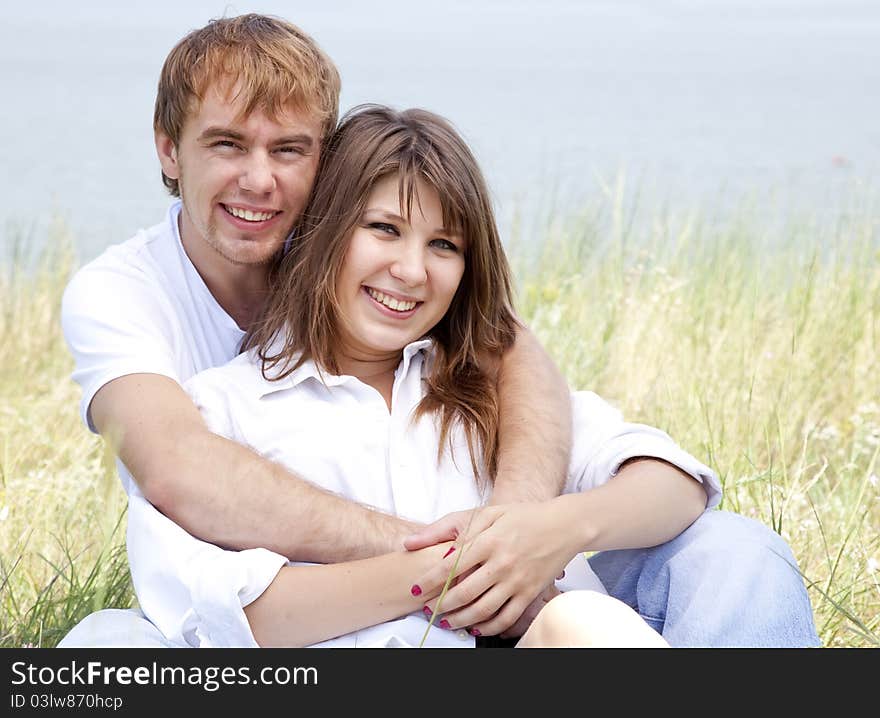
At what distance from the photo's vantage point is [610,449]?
2871 millimetres

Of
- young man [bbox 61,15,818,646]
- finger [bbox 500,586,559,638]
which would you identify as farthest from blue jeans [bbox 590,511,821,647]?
finger [bbox 500,586,559,638]

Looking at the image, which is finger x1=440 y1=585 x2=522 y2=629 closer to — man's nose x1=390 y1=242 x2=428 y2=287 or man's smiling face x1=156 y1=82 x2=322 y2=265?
man's nose x1=390 y1=242 x2=428 y2=287

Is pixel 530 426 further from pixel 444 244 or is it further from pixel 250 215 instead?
pixel 250 215

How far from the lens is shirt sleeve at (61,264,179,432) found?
2.81 metres

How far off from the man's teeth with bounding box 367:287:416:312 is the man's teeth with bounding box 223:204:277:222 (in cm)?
39

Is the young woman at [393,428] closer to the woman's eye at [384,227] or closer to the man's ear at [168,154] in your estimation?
the woman's eye at [384,227]

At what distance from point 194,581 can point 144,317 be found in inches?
29.6

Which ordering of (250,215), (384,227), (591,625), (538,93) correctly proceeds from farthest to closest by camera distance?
(538,93)
(250,215)
(384,227)
(591,625)

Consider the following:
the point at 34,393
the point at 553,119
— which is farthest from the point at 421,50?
the point at 34,393

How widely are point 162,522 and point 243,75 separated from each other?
1.10 meters

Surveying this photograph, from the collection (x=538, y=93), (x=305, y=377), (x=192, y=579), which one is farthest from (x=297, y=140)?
(x=538, y=93)
